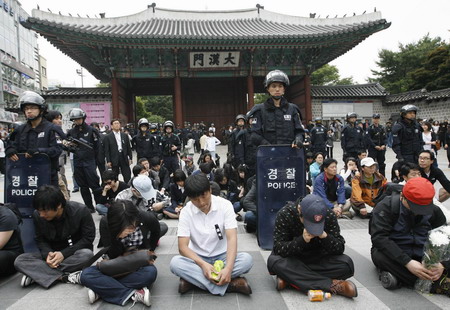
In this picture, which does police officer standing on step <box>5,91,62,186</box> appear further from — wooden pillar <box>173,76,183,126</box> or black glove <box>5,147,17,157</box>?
wooden pillar <box>173,76,183,126</box>

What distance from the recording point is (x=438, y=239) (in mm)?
2854

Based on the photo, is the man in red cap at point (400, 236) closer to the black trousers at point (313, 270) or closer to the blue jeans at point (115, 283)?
the black trousers at point (313, 270)

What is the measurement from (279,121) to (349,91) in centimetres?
1811

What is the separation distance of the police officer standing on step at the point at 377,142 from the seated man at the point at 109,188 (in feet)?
23.3

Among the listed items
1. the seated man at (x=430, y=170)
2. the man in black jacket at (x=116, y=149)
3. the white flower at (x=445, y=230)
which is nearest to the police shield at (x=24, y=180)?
the man in black jacket at (x=116, y=149)

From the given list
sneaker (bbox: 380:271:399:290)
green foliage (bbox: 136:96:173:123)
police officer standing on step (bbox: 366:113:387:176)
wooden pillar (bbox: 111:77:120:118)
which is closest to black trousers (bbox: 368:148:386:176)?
police officer standing on step (bbox: 366:113:387:176)

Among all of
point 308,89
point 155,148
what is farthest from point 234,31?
point 155,148

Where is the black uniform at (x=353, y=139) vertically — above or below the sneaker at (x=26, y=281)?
above

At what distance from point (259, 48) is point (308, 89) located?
Answer: 11.9 ft

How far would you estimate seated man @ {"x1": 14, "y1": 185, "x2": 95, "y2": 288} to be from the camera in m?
3.29

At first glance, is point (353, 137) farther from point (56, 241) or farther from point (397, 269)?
point (56, 241)

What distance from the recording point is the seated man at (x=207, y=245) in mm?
3006

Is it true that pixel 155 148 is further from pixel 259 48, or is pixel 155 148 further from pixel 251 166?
pixel 259 48

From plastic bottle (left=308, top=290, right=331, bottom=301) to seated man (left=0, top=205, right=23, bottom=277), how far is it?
3.18 metres
